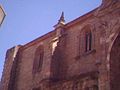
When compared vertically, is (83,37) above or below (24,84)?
above

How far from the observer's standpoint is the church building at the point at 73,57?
384 inches

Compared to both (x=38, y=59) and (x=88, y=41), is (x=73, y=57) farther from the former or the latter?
(x=38, y=59)

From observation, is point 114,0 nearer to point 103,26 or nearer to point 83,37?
point 103,26

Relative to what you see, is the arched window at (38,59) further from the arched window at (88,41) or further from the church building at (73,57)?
the arched window at (88,41)

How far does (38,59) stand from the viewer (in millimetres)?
17234

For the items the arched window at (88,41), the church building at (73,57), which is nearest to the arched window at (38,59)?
the church building at (73,57)

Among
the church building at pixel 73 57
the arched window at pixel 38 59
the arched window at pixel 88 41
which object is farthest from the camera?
the arched window at pixel 38 59

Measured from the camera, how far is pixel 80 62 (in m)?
13.2

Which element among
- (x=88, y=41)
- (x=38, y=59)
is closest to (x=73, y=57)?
(x=88, y=41)

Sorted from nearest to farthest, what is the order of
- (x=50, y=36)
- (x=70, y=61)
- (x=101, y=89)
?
(x=101, y=89) → (x=70, y=61) → (x=50, y=36)

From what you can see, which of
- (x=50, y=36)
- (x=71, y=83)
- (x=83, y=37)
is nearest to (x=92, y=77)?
(x=71, y=83)

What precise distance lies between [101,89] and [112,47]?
6.38ft

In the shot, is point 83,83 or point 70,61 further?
point 70,61

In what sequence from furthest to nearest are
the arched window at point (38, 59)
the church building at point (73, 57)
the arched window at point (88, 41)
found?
the arched window at point (38, 59) < the arched window at point (88, 41) < the church building at point (73, 57)
